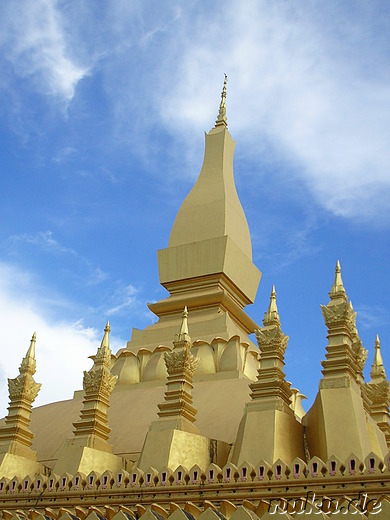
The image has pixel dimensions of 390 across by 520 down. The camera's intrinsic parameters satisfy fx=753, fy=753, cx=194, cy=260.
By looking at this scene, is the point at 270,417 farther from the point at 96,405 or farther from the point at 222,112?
the point at 222,112

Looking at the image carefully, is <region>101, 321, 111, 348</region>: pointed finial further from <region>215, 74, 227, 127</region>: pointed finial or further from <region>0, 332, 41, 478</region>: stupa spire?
<region>215, 74, 227, 127</region>: pointed finial

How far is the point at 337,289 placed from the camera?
15.7 metres

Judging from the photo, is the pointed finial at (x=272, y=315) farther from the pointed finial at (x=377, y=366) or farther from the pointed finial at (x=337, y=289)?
the pointed finial at (x=377, y=366)

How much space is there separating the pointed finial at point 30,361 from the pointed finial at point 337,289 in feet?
24.8

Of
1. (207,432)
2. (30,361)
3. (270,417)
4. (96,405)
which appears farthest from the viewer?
(30,361)

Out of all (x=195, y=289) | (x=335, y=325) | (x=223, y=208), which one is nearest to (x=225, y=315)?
(x=195, y=289)

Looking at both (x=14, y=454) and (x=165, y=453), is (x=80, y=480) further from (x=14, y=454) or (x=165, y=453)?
(x=14, y=454)

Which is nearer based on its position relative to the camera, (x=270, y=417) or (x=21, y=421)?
(x=270, y=417)

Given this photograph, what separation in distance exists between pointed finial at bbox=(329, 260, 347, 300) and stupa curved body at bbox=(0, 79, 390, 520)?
2 cm

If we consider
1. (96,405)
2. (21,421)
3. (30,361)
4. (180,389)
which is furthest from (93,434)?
(30,361)

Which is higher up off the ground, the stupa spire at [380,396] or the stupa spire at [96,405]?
the stupa spire at [380,396]

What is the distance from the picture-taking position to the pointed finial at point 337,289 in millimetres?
15562

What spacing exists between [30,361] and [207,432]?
4994mm

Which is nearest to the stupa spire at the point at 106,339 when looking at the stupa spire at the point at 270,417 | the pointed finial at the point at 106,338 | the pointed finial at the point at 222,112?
the pointed finial at the point at 106,338
